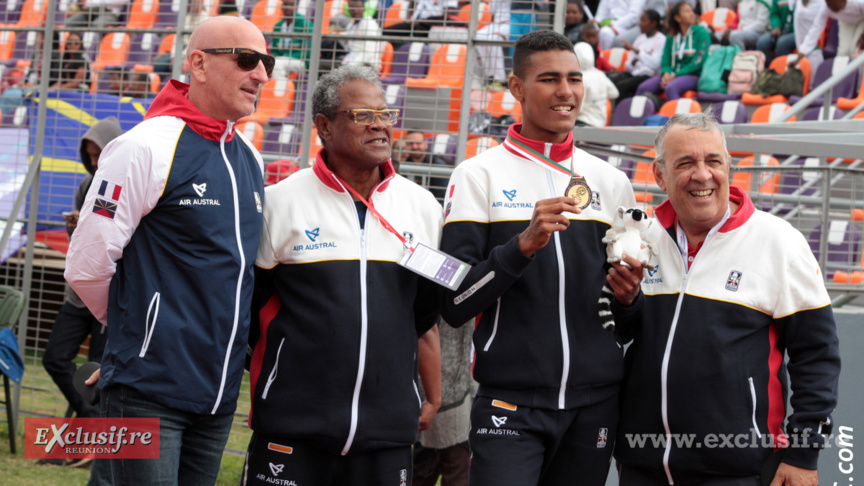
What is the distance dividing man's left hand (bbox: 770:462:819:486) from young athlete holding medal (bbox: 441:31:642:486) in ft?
1.80

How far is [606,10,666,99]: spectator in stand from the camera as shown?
1166cm

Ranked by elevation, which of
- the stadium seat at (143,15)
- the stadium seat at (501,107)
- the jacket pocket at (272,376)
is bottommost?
the jacket pocket at (272,376)

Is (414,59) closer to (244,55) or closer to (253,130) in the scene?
(253,130)

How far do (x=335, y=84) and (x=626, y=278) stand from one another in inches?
47.9

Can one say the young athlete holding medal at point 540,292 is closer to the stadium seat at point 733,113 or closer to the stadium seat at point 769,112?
the stadium seat at point 769,112

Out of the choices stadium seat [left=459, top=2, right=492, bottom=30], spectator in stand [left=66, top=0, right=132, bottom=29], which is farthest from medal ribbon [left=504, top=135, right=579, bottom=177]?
spectator in stand [left=66, top=0, right=132, bottom=29]

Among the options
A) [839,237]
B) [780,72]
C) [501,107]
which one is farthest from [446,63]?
[839,237]

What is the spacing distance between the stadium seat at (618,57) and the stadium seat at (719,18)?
1.20 m

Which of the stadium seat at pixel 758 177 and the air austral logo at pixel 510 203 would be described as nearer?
the air austral logo at pixel 510 203

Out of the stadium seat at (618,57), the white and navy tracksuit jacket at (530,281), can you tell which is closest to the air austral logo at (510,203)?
the white and navy tracksuit jacket at (530,281)

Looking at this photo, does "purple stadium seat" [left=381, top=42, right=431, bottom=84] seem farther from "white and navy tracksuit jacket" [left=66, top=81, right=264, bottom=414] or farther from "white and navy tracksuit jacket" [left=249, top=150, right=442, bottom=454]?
"white and navy tracksuit jacket" [left=66, top=81, right=264, bottom=414]

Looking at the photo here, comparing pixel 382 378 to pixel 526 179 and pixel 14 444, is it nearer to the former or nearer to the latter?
pixel 526 179

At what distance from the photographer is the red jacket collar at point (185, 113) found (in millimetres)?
2869

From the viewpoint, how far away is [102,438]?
8.91 ft
